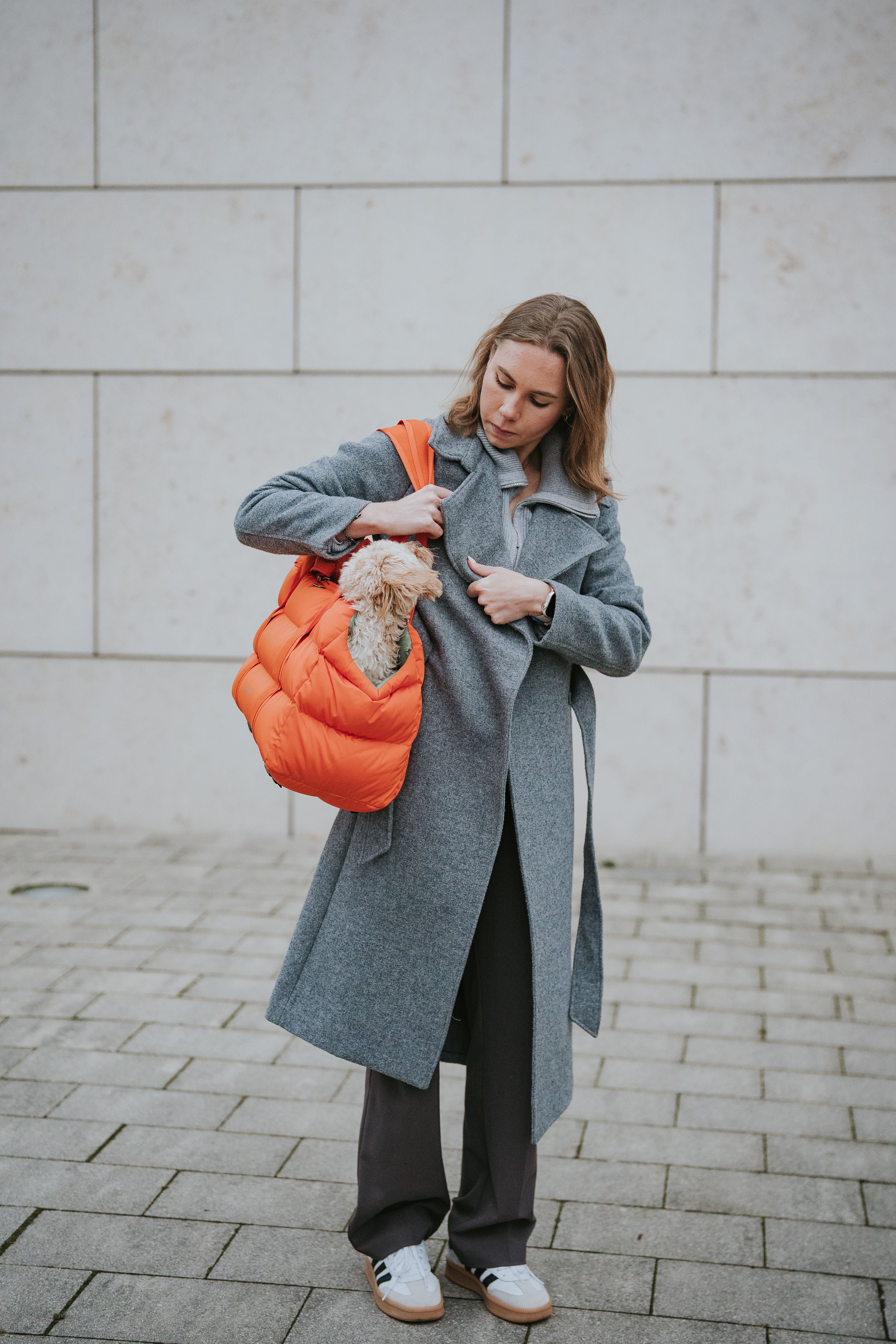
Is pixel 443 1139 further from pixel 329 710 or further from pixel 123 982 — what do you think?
pixel 329 710

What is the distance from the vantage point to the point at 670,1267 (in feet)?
8.46

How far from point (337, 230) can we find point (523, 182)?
36.6 inches

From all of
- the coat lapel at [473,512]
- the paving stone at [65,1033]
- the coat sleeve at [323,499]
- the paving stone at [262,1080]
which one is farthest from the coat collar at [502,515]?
the paving stone at [65,1033]

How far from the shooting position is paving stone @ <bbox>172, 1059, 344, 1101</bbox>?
3406 millimetres

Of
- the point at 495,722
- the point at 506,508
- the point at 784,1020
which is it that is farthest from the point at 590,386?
the point at 784,1020

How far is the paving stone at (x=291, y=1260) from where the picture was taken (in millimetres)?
2492

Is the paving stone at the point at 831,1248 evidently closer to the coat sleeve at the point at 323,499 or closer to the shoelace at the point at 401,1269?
the shoelace at the point at 401,1269

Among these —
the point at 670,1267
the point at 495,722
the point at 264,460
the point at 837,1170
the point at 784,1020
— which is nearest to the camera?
the point at 495,722

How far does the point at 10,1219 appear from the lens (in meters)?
2.69

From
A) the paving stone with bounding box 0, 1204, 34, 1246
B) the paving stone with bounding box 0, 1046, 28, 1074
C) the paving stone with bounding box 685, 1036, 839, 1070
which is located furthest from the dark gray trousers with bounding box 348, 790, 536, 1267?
the paving stone with bounding box 0, 1046, 28, 1074

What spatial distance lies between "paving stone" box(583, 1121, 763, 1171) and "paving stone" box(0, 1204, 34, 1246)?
1368 millimetres

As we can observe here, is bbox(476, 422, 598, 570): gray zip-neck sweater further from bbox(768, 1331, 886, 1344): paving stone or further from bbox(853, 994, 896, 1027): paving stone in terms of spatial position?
bbox(853, 994, 896, 1027): paving stone

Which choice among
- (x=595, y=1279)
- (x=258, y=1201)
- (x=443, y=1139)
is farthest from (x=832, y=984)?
(x=258, y=1201)

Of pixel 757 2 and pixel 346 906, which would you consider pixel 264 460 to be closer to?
pixel 757 2
